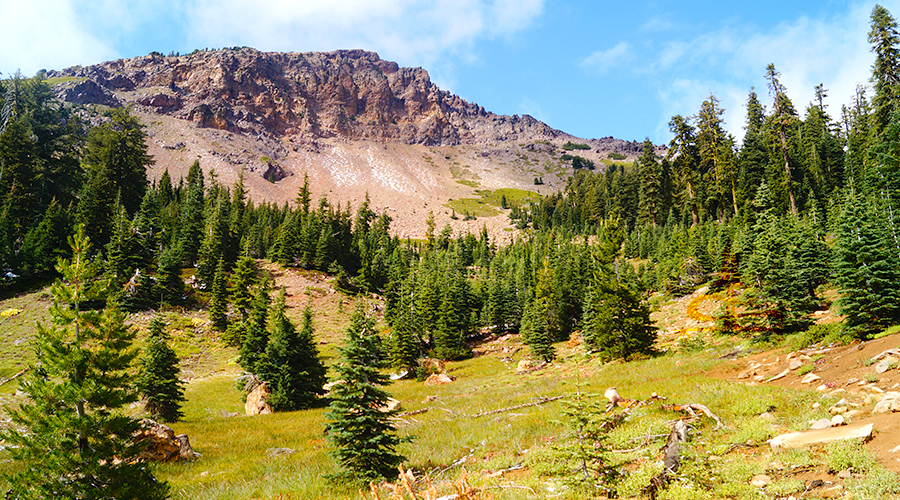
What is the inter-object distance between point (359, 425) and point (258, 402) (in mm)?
19289

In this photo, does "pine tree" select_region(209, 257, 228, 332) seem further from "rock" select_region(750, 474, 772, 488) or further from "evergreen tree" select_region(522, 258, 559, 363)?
"rock" select_region(750, 474, 772, 488)

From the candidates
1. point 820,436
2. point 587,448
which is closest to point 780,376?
point 820,436

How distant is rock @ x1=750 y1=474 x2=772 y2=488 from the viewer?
6.54 meters

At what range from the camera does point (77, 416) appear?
26.7ft

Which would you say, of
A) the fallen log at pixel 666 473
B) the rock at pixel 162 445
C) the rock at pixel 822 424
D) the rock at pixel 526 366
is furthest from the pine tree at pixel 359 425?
the rock at pixel 526 366

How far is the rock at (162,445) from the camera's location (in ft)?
44.6

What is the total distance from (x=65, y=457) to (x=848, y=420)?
51.5 feet

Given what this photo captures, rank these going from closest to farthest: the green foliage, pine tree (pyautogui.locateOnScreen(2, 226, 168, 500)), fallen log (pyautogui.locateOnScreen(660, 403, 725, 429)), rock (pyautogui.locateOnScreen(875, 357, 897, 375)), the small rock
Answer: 1. the green foliage
2. pine tree (pyautogui.locateOnScreen(2, 226, 168, 500))
3. rock (pyautogui.locateOnScreen(875, 357, 897, 375))
4. fallen log (pyautogui.locateOnScreen(660, 403, 725, 429))
5. the small rock

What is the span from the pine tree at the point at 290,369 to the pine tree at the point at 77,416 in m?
18.0

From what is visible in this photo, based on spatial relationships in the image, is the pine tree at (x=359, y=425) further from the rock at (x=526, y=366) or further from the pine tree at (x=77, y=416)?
the rock at (x=526, y=366)

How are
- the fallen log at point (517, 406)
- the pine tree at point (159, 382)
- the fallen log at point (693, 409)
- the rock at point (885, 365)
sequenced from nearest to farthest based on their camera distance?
the rock at point (885, 365) → the fallen log at point (693, 409) → the fallen log at point (517, 406) → the pine tree at point (159, 382)

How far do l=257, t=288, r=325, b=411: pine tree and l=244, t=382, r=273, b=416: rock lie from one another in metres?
0.35

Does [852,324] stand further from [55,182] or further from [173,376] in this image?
[55,182]

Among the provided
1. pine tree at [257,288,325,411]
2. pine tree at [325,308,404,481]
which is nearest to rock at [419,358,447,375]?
pine tree at [257,288,325,411]
